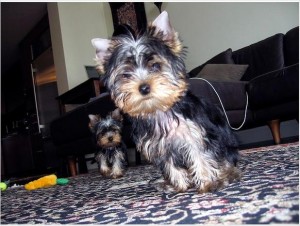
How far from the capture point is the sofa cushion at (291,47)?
13.0 ft

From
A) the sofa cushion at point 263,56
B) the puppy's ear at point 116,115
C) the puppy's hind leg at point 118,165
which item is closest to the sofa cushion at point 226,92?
the sofa cushion at point 263,56

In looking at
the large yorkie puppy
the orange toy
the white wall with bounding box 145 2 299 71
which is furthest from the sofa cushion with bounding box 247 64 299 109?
the orange toy

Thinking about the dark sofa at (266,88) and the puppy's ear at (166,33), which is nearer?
the puppy's ear at (166,33)

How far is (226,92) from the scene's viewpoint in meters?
3.59

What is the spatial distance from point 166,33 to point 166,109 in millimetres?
430

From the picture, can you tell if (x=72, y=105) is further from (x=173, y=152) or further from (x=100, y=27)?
(x=173, y=152)

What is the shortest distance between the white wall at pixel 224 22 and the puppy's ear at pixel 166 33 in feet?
10.4

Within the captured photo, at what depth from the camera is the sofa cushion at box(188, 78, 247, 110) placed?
11.0 ft

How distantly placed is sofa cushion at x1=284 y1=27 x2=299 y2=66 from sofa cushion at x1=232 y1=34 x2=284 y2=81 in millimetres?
58

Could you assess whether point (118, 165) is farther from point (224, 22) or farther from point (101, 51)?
point (224, 22)

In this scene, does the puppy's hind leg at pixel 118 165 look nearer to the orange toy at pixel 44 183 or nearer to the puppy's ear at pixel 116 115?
the puppy's ear at pixel 116 115

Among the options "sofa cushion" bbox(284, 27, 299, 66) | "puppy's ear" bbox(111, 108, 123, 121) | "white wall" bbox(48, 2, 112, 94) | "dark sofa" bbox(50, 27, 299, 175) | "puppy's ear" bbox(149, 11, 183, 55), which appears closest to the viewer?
"puppy's ear" bbox(149, 11, 183, 55)

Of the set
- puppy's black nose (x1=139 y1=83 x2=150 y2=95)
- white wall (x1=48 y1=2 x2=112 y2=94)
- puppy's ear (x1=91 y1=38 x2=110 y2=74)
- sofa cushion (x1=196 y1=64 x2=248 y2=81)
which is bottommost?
puppy's black nose (x1=139 y1=83 x2=150 y2=95)

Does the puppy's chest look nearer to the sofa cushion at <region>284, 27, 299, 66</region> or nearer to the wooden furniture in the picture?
the sofa cushion at <region>284, 27, 299, 66</region>
